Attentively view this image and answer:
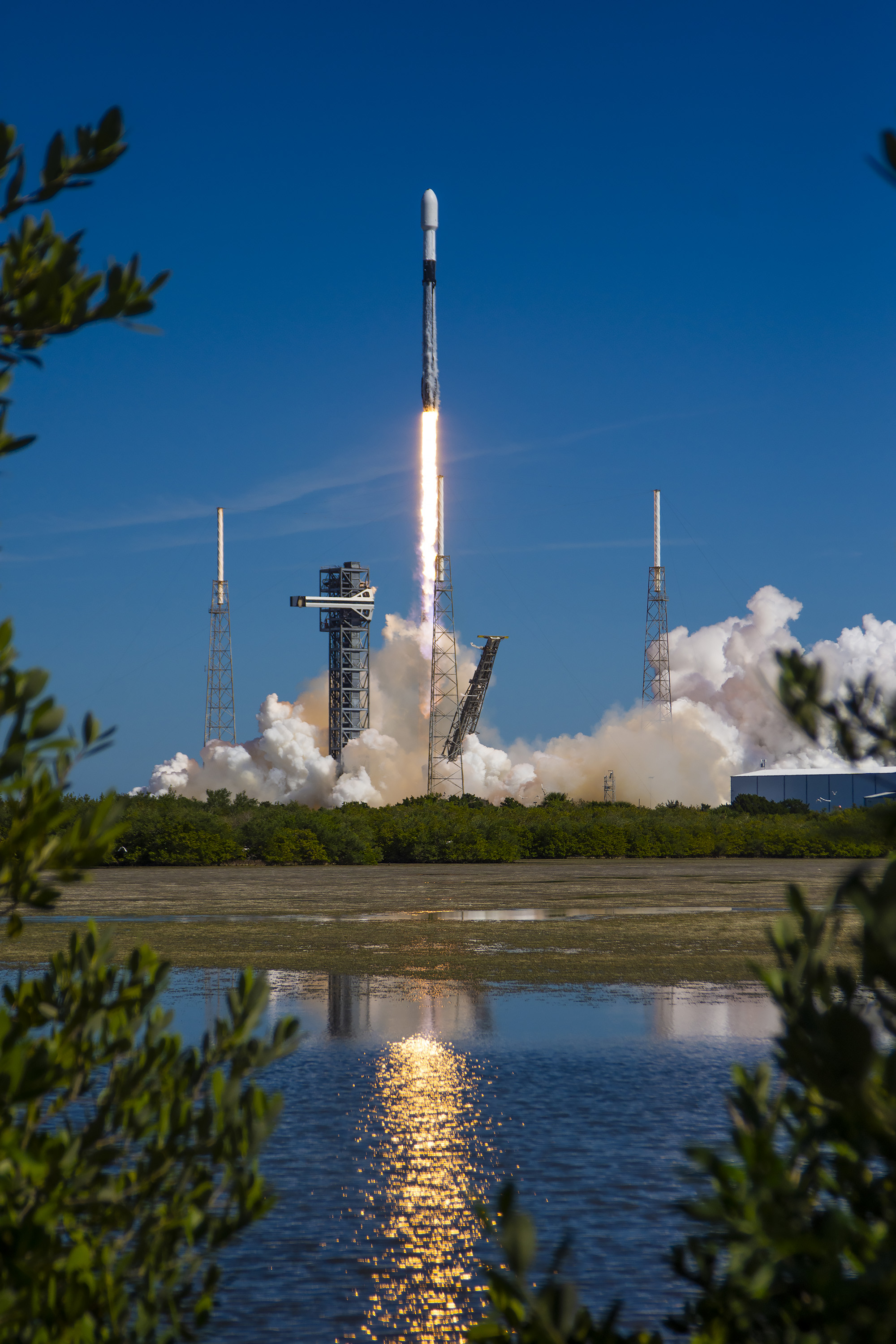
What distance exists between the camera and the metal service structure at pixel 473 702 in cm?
7481

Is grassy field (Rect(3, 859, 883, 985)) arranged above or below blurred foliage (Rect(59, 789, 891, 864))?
below

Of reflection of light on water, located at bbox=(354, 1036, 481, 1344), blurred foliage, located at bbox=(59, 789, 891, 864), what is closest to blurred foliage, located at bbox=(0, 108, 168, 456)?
reflection of light on water, located at bbox=(354, 1036, 481, 1344)

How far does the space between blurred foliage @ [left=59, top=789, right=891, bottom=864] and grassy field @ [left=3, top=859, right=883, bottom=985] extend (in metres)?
4.29

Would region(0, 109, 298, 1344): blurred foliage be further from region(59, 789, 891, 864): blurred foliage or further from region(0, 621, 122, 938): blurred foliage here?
region(59, 789, 891, 864): blurred foliage

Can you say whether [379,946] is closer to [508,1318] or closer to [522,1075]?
[522,1075]

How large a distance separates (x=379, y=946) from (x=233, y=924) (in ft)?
17.5

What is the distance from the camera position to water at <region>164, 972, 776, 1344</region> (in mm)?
8406

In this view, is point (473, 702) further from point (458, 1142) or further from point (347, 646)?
point (458, 1142)

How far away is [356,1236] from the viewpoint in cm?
951

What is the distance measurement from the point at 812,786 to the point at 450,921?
216ft

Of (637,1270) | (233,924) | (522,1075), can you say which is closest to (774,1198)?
(637,1270)

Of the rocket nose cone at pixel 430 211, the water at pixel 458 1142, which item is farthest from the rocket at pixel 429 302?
the water at pixel 458 1142

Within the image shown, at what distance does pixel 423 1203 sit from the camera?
10250 millimetres

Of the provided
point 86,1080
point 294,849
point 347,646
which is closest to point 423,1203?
point 86,1080
